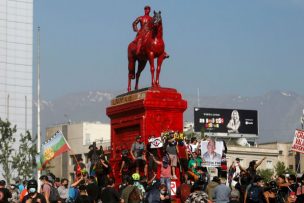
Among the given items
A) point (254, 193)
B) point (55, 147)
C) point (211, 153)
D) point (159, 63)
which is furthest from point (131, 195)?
point (55, 147)

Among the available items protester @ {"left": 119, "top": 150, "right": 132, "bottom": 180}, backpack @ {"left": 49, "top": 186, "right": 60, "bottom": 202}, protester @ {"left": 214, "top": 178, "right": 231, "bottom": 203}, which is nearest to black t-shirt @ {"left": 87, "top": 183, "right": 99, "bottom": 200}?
backpack @ {"left": 49, "top": 186, "right": 60, "bottom": 202}

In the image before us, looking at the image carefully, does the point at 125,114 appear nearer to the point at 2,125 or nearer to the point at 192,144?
the point at 192,144

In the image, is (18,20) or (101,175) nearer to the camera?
(101,175)

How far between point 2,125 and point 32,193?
61.6m

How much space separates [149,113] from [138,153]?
7.13 ft

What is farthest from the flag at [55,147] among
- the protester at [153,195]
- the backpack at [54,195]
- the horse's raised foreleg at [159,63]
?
the protester at [153,195]

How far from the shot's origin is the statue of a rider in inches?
1657

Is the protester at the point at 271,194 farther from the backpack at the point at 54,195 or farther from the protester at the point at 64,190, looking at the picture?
the protester at the point at 64,190

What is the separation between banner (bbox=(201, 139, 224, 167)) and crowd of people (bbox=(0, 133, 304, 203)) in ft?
0.12

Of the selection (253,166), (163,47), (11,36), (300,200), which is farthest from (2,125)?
(300,200)

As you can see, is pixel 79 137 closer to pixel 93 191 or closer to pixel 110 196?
pixel 93 191

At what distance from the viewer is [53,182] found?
3841 centimetres

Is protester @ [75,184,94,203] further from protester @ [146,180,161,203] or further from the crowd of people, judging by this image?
protester @ [146,180,161,203]

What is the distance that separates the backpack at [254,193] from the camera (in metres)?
30.7
